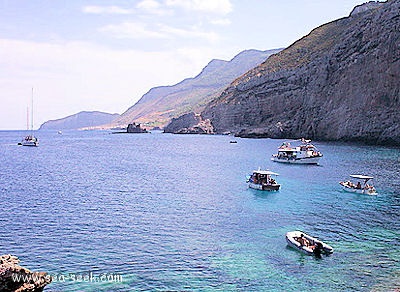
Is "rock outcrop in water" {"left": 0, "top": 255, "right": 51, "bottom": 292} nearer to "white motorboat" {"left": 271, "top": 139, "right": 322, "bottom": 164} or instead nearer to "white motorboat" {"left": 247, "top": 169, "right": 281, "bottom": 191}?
"white motorboat" {"left": 247, "top": 169, "right": 281, "bottom": 191}

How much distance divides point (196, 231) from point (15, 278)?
2215cm

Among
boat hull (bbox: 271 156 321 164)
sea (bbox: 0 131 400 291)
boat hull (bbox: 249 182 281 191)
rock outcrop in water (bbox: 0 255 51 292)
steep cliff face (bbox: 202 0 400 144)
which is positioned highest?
steep cliff face (bbox: 202 0 400 144)

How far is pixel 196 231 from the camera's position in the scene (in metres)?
41.2

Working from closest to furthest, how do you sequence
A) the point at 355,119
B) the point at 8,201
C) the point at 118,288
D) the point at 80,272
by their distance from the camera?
the point at 118,288 < the point at 80,272 < the point at 8,201 < the point at 355,119

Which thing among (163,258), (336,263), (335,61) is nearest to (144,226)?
(163,258)

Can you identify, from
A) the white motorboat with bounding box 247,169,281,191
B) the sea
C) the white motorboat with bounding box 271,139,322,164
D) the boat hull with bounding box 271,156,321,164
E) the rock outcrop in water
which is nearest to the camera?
the rock outcrop in water

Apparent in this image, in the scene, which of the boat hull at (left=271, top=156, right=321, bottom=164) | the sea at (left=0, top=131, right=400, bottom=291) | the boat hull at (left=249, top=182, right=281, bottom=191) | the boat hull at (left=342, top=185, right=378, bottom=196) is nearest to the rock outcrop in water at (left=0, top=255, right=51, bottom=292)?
the sea at (left=0, top=131, right=400, bottom=291)

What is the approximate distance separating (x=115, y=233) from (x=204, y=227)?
8.82 m

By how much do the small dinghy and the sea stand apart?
559mm

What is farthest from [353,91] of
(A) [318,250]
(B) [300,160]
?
(A) [318,250]

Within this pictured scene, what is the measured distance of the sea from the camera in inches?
1158

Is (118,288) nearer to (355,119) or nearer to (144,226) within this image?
(144,226)

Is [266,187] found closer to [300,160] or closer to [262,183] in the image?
[262,183]

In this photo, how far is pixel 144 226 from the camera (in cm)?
4262
